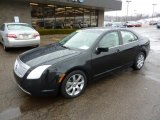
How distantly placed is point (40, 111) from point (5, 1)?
1539 centimetres

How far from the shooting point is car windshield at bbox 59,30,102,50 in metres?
4.45

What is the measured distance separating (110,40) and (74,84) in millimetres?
1633

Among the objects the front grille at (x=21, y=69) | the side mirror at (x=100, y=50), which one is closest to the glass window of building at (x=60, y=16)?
the front grille at (x=21, y=69)

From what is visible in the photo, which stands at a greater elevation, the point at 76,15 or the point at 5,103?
the point at 76,15

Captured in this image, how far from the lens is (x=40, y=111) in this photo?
3428 mm

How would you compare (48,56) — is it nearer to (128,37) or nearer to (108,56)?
(108,56)

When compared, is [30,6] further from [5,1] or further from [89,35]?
[89,35]

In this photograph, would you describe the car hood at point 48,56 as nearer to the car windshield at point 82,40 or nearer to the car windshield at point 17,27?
the car windshield at point 82,40

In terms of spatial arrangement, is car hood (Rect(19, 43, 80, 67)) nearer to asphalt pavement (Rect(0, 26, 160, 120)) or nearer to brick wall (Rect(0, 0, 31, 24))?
asphalt pavement (Rect(0, 26, 160, 120))

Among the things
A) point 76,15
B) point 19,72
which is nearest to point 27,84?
point 19,72

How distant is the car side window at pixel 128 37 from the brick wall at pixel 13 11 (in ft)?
46.4

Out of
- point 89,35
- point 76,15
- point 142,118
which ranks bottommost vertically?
point 142,118

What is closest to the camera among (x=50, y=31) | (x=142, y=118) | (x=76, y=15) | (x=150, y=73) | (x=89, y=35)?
(x=142, y=118)

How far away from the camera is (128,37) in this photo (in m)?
5.39
